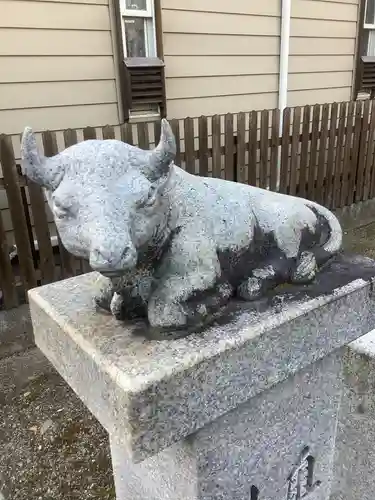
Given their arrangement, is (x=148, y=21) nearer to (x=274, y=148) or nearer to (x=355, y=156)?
(x=274, y=148)

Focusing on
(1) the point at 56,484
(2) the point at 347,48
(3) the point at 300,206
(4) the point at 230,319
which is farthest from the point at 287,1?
(1) the point at 56,484

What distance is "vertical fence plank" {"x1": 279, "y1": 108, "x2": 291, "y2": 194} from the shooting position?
15.1 feet

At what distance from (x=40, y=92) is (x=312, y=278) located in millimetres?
2851

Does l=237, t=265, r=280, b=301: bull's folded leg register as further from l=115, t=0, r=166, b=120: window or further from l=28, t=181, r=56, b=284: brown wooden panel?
l=115, t=0, r=166, b=120: window

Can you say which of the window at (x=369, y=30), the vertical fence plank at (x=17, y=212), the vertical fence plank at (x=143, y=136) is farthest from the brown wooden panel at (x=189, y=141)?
the window at (x=369, y=30)

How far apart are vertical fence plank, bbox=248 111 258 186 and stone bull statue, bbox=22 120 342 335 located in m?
2.83

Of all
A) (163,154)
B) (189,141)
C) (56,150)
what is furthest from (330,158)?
(163,154)

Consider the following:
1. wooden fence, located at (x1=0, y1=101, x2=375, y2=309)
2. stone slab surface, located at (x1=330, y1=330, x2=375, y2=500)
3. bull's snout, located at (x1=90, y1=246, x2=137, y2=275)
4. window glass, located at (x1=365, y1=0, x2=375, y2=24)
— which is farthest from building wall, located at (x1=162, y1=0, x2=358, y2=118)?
bull's snout, located at (x1=90, y1=246, x2=137, y2=275)

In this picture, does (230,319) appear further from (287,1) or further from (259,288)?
(287,1)

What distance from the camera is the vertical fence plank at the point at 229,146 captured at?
4.03 meters

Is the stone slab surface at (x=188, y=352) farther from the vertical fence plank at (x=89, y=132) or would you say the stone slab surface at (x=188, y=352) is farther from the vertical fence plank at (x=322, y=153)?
the vertical fence plank at (x=322, y=153)

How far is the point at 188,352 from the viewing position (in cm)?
116

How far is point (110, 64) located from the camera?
3822mm

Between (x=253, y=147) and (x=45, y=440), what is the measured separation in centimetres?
308
